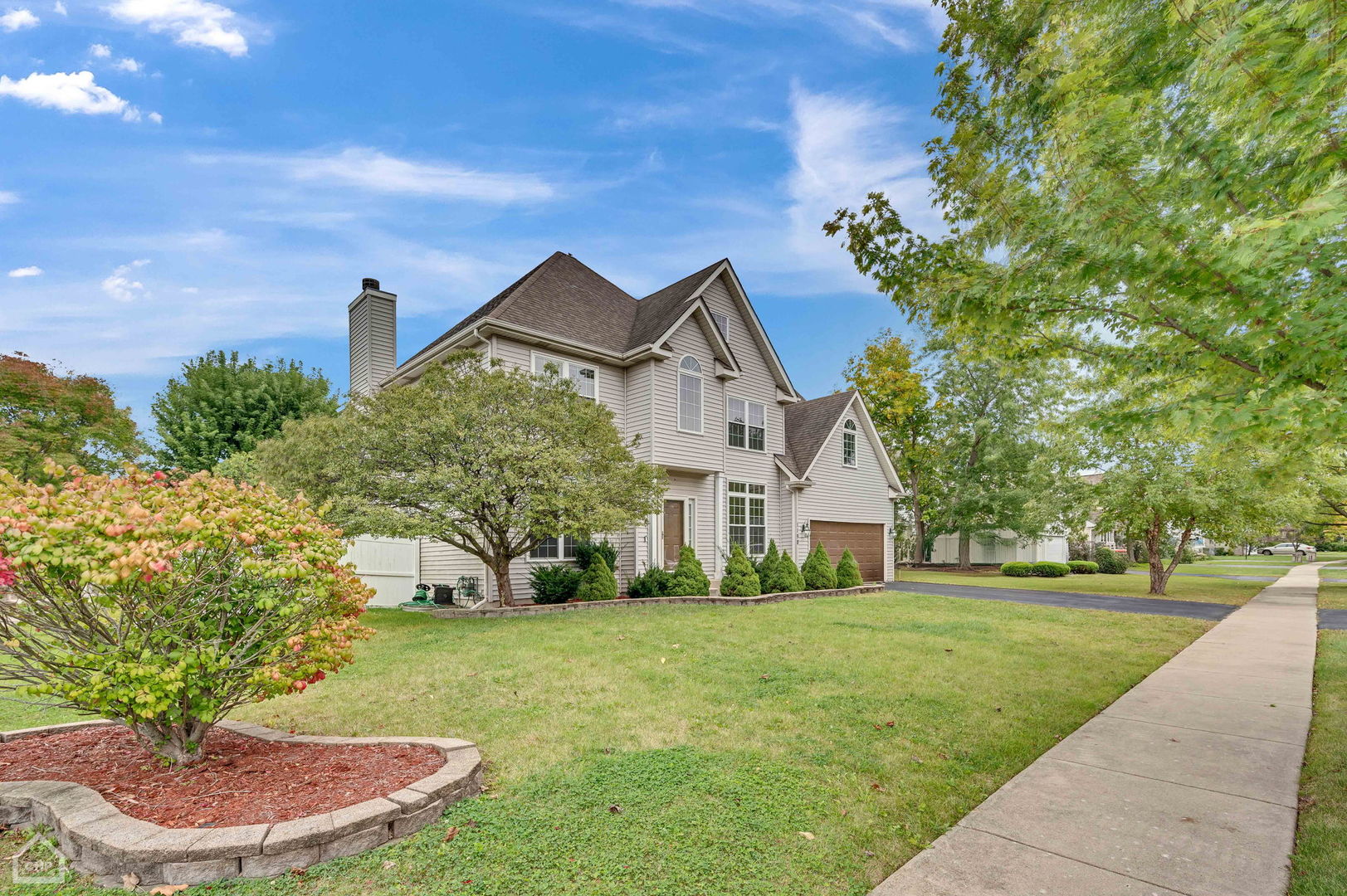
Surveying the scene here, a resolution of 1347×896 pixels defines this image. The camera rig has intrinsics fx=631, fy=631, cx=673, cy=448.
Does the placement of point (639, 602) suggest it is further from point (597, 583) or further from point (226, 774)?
point (226, 774)

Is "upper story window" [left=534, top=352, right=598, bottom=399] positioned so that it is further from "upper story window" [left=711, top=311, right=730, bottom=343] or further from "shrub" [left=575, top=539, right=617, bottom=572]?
"upper story window" [left=711, top=311, right=730, bottom=343]

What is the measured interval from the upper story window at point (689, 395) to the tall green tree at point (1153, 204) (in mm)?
10265

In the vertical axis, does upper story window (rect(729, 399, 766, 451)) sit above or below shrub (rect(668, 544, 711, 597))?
above

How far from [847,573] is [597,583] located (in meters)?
8.00

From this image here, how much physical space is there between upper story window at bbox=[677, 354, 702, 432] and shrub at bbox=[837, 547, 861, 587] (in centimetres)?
566

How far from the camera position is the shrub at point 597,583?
13.2 m

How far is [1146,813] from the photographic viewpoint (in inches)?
147

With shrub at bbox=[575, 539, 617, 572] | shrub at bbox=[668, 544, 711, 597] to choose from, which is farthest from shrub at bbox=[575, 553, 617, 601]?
shrub at bbox=[668, 544, 711, 597]

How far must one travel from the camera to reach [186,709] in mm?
3926

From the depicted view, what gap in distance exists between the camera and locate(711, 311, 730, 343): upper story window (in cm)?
1839

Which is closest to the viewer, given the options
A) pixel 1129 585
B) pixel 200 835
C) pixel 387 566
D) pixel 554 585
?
pixel 200 835

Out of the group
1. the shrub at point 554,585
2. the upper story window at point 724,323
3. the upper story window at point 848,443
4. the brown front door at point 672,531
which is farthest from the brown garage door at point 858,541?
the shrub at point 554,585

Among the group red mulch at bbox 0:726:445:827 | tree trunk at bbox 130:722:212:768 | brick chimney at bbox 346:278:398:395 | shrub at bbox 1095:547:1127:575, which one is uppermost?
brick chimney at bbox 346:278:398:395

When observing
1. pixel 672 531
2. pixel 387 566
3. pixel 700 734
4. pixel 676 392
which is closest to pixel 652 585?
pixel 672 531
